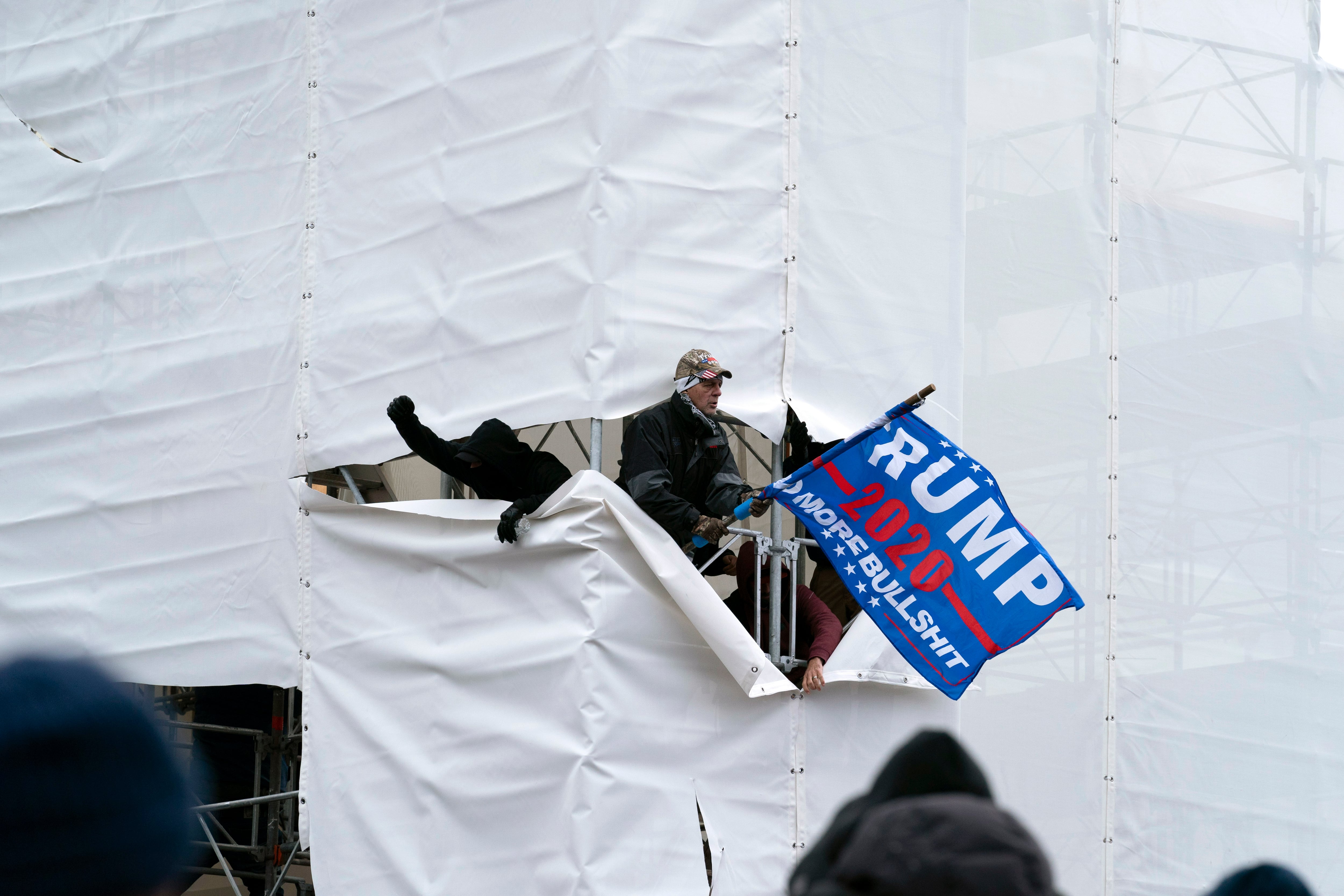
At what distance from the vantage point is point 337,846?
264 inches

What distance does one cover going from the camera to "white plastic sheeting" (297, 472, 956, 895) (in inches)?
239

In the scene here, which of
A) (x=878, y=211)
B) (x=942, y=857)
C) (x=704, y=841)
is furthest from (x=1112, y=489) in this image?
(x=942, y=857)

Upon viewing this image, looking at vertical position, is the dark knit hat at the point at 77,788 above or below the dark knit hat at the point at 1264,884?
A: above

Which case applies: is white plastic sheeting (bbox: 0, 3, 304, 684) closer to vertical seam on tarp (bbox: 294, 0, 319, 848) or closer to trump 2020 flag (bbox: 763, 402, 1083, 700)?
vertical seam on tarp (bbox: 294, 0, 319, 848)

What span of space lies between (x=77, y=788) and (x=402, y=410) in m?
5.20

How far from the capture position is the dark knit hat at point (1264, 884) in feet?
5.23

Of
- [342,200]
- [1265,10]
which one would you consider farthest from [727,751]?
[1265,10]

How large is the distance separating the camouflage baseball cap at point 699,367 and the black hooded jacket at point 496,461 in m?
0.60

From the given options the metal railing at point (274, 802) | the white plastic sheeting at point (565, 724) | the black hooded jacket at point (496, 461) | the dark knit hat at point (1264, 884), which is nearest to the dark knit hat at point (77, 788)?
the dark knit hat at point (1264, 884)

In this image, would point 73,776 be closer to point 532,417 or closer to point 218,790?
point 532,417

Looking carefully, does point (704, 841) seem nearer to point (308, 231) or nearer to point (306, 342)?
point (306, 342)

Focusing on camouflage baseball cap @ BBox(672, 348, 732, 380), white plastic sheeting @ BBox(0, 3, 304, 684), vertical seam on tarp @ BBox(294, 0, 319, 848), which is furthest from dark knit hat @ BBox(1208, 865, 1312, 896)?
white plastic sheeting @ BBox(0, 3, 304, 684)

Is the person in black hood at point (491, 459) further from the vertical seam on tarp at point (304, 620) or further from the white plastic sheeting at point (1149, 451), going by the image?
the white plastic sheeting at point (1149, 451)

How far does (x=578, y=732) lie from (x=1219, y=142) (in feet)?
18.5
